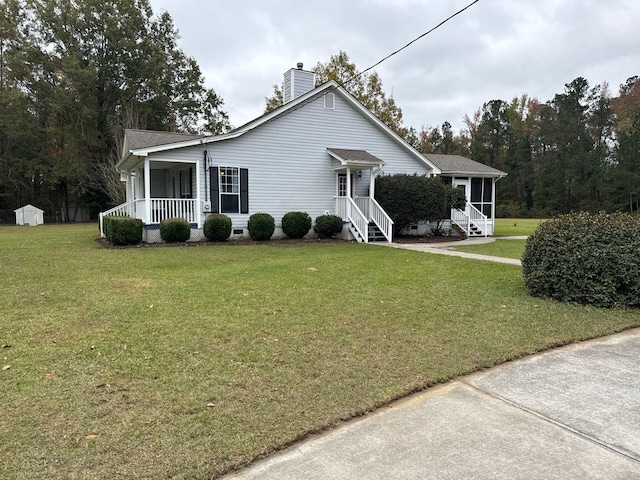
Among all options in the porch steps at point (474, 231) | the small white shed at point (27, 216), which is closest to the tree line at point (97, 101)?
Answer: the small white shed at point (27, 216)

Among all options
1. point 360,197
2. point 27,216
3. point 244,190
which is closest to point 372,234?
point 360,197

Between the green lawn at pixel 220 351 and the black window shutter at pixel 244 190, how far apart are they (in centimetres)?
703

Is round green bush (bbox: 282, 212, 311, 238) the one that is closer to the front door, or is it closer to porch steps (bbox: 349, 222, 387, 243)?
porch steps (bbox: 349, 222, 387, 243)

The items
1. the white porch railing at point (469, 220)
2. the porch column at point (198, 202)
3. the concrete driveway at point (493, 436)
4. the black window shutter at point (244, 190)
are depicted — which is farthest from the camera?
the white porch railing at point (469, 220)

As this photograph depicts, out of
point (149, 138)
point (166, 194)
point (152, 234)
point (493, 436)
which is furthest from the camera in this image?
point (166, 194)

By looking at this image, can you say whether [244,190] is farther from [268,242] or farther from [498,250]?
[498,250]

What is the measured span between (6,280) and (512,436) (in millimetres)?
8267

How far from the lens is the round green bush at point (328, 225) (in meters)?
15.6

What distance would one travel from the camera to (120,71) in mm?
32938

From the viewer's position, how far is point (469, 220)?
18.4 metres

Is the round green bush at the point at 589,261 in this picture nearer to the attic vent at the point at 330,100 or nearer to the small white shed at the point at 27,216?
the attic vent at the point at 330,100

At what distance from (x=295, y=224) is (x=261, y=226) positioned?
1.34m

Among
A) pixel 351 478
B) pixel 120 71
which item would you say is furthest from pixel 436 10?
pixel 120 71

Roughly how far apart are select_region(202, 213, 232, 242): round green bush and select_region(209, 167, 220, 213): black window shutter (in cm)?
58
